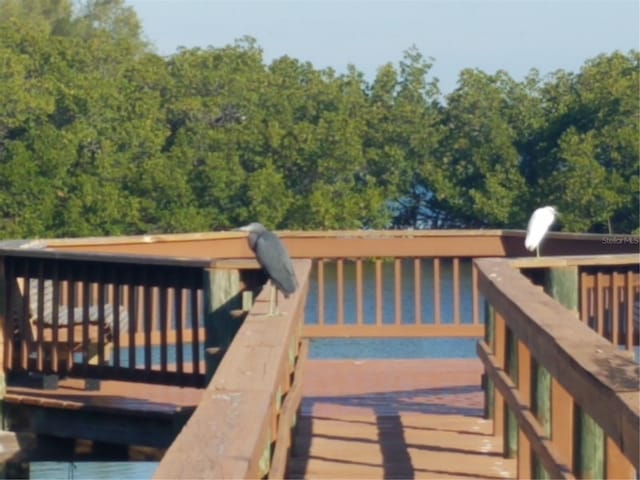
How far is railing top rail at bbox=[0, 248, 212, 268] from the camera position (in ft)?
19.5

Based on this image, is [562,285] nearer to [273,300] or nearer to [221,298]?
[221,298]

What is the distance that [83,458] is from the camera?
7004mm

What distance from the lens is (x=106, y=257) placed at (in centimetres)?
632

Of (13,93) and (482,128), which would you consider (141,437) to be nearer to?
(13,93)

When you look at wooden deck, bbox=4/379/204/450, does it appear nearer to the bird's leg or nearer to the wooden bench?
the wooden bench

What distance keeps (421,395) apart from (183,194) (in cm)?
2321

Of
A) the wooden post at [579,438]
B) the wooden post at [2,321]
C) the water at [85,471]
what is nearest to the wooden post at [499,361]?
the wooden post at [579,438]

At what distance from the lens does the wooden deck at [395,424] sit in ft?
16.2

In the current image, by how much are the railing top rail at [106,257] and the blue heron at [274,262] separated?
94cm

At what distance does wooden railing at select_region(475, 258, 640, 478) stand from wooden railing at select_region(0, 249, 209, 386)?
1.43 meters

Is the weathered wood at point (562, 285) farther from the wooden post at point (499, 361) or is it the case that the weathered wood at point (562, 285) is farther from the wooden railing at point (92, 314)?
the wooden railing at point (92, 314)

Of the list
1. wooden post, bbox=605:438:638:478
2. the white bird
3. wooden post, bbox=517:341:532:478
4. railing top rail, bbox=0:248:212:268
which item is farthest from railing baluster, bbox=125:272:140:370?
wooden post, bbox=605:438:638:478

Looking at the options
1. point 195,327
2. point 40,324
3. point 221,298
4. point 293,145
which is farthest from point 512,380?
point 293,145

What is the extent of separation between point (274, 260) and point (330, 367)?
3337 mm
